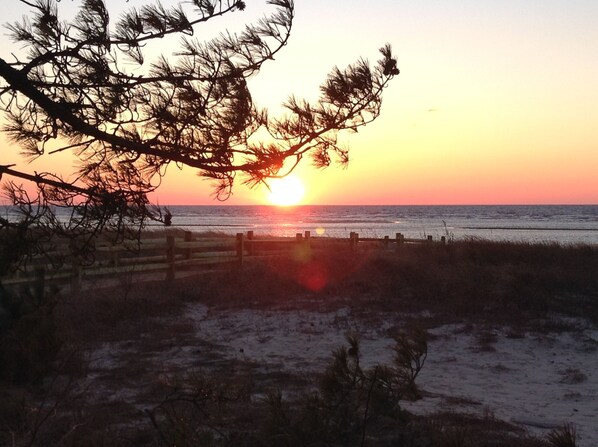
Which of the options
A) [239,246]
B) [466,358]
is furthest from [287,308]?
[239,246]

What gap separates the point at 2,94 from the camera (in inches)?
135

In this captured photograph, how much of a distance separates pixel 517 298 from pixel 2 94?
1085 centimetres

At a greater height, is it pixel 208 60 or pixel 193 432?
pixel 208 60

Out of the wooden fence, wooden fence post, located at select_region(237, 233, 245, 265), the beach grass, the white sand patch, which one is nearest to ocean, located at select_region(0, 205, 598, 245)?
the beach grass

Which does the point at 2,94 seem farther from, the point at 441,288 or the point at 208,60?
the point at 441,288

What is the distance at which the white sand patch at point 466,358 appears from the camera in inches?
265

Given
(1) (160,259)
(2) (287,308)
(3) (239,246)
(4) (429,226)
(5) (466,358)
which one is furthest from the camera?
(4) (429,226)

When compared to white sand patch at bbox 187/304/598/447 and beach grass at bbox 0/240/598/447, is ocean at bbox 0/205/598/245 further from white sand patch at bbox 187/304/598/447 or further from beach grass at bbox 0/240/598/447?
white sand patch at bbox 187/304/598/447

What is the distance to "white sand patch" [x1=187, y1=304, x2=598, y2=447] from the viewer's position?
6.73 meters

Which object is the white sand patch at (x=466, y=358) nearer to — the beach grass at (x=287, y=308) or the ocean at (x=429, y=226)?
the beach grass at (x=287, y=308)

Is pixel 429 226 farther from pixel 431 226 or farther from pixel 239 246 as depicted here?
pixel 239 246

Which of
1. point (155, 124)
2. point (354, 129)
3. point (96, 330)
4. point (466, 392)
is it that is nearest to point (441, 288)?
point (466, 392)

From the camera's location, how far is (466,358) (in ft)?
30.8

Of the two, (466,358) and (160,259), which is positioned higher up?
(160,259)
